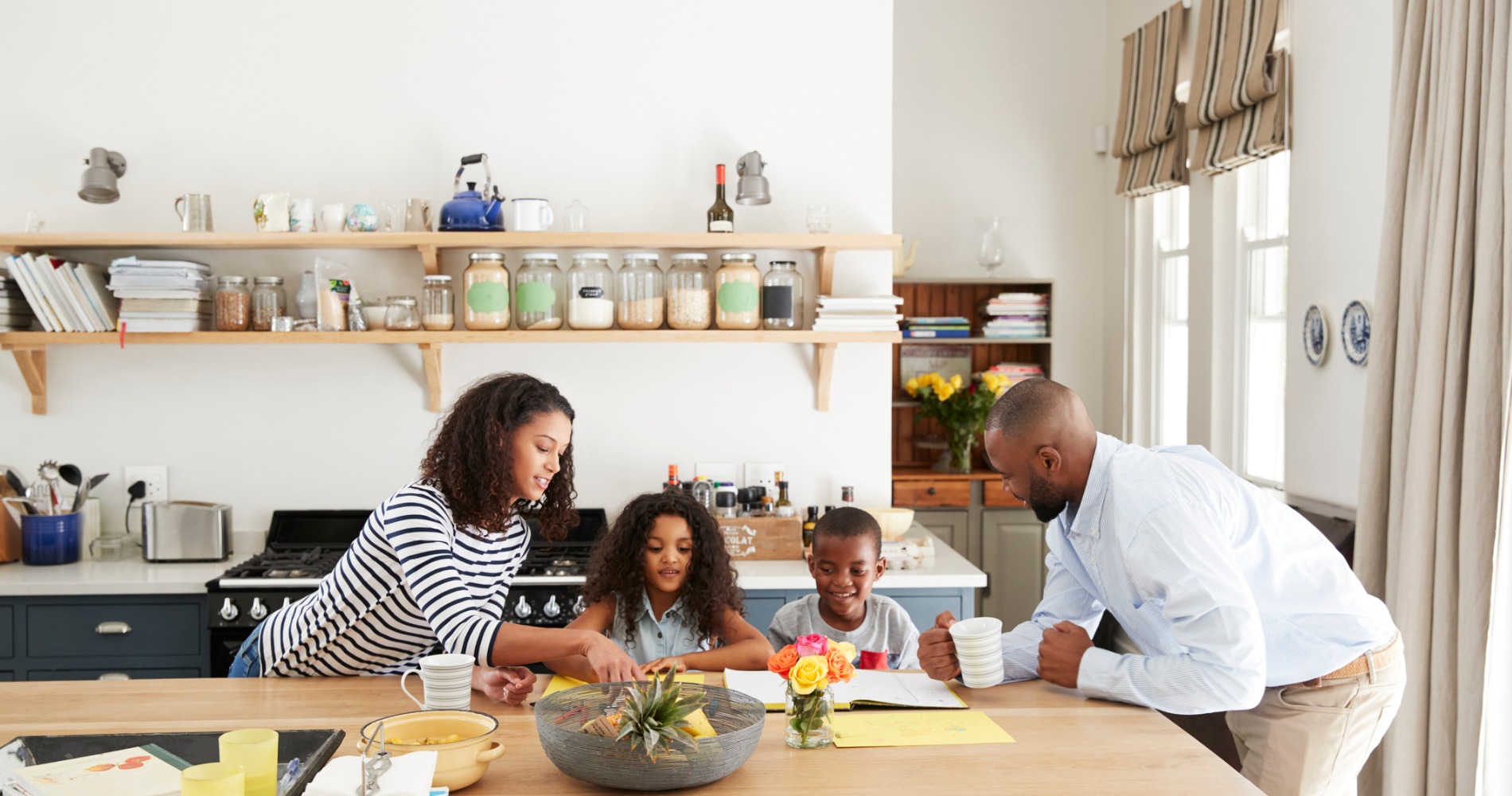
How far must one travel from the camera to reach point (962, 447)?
4941 mm

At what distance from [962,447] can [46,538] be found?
136 inches

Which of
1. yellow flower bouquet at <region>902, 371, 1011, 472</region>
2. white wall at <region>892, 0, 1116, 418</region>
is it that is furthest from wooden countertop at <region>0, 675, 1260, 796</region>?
white wall at <region>892, 0, 1116, 418</region>

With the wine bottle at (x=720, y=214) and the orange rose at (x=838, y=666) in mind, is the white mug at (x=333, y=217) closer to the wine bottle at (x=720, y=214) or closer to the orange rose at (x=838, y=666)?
the wine bottle at (x=720, y=214)

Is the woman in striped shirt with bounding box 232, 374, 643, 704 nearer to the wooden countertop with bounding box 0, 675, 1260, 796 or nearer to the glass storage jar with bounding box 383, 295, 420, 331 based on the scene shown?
the wooden countertop with bounding box 0, 675, 1260, 796

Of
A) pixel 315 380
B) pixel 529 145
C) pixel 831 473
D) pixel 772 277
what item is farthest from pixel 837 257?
pixel 315 380

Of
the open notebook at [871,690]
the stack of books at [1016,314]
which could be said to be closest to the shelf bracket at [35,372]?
the open notebook at [871,690]

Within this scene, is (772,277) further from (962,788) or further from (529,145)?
(962,788)

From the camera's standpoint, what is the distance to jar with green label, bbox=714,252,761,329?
3.31 meters

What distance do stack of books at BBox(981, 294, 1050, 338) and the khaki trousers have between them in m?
3.31

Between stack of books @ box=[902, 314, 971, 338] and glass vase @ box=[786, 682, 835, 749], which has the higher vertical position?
stack of books @ box=[902, 314, 971, 338]

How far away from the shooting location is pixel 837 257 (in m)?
3.58

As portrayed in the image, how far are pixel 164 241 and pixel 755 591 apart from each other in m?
2.01

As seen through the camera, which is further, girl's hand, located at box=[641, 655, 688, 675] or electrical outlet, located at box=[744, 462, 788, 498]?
electrical outlet, located at box=[744, 462, 788, 498]

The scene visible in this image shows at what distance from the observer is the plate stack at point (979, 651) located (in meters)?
1.80
